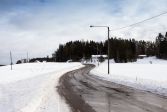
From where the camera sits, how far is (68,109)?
12.4 metres

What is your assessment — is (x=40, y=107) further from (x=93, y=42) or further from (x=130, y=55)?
(x=93, y=42)


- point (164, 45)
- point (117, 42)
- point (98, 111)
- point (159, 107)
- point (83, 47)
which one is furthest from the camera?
point (83, 47)

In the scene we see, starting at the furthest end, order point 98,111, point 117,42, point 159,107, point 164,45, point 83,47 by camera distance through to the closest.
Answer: point 83,47, point 117,42, point 164,45, point 159,107, point 98,111

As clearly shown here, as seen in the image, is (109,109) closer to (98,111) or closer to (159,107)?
(98,111)

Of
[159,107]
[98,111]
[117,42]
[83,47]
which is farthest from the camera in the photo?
[83,47]

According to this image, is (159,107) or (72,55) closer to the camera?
(159,107)

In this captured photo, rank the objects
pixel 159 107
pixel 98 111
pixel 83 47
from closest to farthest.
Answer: pixel 98 111 → pixel 159 107 → pixel 83 47

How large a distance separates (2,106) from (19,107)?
0.67 m

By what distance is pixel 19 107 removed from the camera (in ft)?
40.0

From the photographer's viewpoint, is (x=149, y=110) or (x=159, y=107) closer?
(x=149, y=110)

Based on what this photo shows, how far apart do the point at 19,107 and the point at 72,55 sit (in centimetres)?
18511

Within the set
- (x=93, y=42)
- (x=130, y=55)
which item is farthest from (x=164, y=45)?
(x=93, y=42)

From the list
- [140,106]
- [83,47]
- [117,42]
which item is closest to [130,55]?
[117,42]

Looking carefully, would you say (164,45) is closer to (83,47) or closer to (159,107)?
(83,47)
